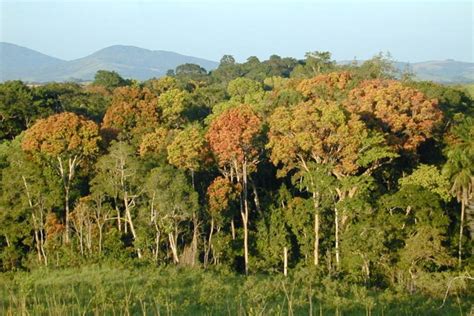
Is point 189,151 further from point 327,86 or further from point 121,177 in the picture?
point 327,86

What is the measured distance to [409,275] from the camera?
17.3 m

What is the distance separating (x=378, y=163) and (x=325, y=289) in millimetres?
7734

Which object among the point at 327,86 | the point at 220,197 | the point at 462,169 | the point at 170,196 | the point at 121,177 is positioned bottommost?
the point at 220,197

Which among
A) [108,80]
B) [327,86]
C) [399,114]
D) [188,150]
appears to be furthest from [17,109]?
[108,80]

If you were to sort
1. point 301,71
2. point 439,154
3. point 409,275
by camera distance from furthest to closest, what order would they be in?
point 301,71 < point 439,154 < point 409,275

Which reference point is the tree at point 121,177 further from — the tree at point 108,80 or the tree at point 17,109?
the tree at point 108,80

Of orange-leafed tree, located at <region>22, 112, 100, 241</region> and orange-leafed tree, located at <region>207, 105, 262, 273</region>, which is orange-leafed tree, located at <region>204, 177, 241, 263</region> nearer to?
orange-leafed tree, located at <region>207, 105, 262, 273</region>

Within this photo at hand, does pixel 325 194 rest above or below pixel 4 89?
below

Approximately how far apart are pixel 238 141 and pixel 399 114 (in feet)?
19.5

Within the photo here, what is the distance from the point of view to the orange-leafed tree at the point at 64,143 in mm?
20219

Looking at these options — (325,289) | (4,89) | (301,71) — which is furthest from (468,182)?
(301,71)

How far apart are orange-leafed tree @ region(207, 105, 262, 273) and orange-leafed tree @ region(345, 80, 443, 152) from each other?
3416 mm

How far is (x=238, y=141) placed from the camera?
19.3 meters

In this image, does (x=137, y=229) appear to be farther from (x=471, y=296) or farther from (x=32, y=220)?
(x=471, y=296)
